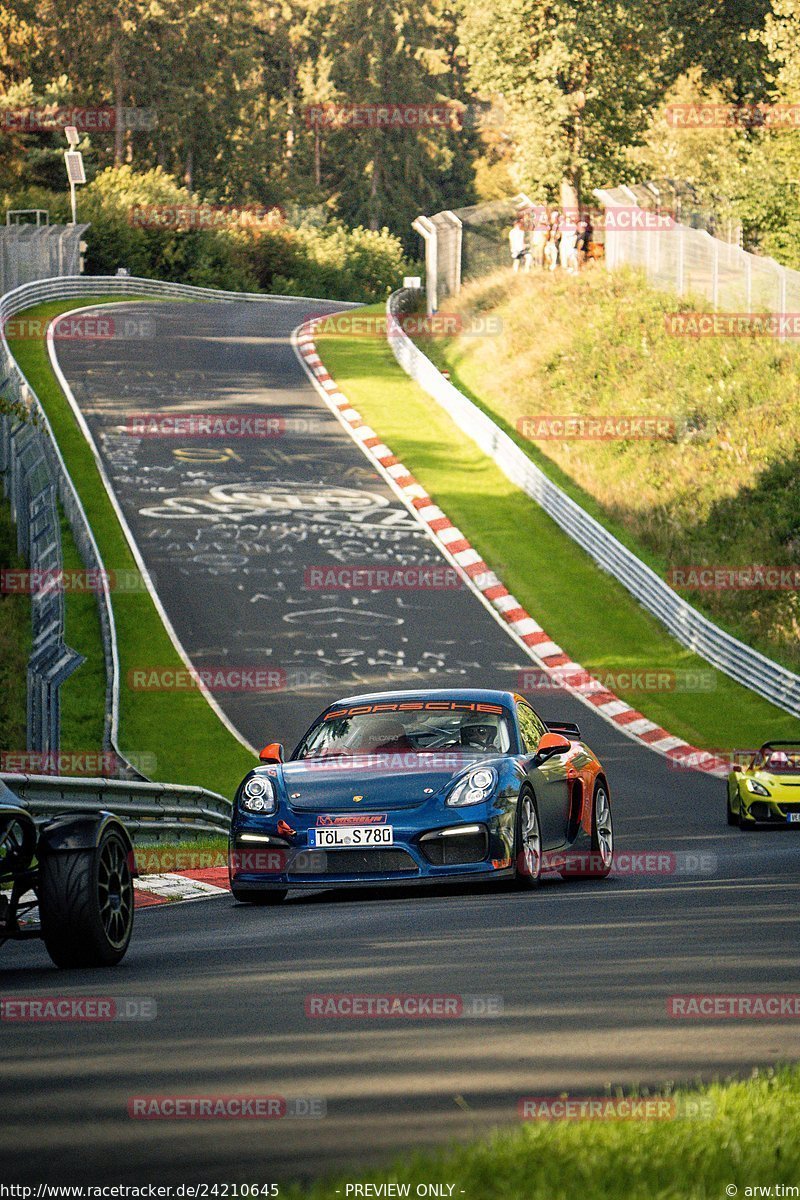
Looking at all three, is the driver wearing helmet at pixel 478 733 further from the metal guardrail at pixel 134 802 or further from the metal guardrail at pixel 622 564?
the metal guardrail at pixel 622 564

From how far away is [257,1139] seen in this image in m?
4.67

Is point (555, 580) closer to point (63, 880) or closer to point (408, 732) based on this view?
point (408, 732)

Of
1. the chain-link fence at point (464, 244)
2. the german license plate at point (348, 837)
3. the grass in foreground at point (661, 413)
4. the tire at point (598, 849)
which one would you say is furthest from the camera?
the chain-link fence at point (464, 244)

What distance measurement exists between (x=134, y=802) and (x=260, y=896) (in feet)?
8.72

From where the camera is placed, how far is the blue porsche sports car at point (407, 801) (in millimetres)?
11016

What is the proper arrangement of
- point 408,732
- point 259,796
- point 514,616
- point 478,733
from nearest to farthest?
point 259,796, point 478,733, point 408,732, point 514,616

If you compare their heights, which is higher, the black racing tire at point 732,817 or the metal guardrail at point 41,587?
the metal guardrail at point 41,587

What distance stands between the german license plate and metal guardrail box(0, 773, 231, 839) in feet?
4.87

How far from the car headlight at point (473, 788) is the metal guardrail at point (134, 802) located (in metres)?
2.22

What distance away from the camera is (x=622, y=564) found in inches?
1259

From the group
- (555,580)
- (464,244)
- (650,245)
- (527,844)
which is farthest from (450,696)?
(464,244)

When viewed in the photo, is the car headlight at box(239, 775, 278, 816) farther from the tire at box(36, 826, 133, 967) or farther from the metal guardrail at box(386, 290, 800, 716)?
the metal guardrail at box(386, 290, 800, 716)

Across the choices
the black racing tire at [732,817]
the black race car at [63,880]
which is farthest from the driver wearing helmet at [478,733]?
the black racing tire at [732,817]

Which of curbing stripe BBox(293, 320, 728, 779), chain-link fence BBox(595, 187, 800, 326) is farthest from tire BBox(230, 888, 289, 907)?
chain-link fence BBox(595, 187, 800, 326)
